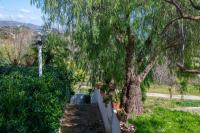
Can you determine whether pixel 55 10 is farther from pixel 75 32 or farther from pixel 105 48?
pixel 105 48

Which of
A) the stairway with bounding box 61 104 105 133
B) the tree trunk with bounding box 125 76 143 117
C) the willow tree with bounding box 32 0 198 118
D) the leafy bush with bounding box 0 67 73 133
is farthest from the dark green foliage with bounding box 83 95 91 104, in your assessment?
the leafy bush with bounding box 0 67 73 133

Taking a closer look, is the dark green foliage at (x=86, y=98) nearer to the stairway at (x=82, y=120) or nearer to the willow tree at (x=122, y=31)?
the stairway at (x=82, y=120)

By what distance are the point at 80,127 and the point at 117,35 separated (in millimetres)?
2859

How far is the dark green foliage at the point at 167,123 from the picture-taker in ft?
29.2

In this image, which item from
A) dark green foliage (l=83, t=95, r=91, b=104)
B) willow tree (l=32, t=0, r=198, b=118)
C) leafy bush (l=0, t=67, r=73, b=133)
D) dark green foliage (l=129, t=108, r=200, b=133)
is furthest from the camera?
dark green foliage (l=83, t=95, r=91, b=104)

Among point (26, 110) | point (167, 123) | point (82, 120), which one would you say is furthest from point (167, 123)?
point (82, 120)

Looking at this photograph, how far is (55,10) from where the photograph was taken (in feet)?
38.6

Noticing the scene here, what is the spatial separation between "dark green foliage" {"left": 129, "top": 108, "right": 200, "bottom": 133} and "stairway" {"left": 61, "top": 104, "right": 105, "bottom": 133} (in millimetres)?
2328

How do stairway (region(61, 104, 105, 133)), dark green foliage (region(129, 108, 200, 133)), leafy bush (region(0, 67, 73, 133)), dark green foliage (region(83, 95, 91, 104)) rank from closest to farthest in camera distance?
leafy bush (region(0, 67, 73, 133)) → dark green foliage (region(129, 108, 200, 133)) → stairway (region(61, 104, 105, 133)) → dark green foliage (region(83, 95, 91, 104))

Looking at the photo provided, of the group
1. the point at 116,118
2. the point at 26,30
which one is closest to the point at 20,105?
the point at 116,118

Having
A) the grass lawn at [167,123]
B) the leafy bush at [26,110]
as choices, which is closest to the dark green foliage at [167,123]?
the grass lawn at [167,123]

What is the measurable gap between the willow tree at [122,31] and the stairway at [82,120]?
3.99 feet

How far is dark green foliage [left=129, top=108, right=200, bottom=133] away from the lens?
29.2 feet

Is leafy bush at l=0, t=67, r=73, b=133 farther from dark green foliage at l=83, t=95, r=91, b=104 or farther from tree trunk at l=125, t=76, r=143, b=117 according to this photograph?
dark green foliage at l=83, t=95, r=91, b=104
